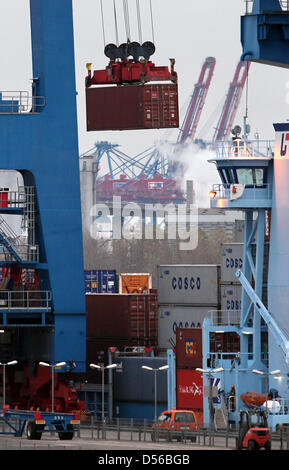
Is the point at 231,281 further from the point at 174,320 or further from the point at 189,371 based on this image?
the point at 189,371

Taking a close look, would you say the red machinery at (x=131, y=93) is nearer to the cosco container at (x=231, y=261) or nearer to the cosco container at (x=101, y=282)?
the cosco container at (x=231, y=261)

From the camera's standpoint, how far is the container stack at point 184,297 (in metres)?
73.4

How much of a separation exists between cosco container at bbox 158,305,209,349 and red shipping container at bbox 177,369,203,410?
489cm

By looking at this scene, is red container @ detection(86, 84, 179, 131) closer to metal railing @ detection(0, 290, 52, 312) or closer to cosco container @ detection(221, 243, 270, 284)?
cosco container @ detection(221, 243, 270, 284)

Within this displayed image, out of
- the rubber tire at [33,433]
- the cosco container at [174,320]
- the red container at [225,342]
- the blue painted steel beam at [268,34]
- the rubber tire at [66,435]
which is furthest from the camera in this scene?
the cosco container at [174,320]

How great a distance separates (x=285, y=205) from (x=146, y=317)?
16.7 meters

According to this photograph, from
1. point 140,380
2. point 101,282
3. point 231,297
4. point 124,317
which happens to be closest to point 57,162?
point 231,297

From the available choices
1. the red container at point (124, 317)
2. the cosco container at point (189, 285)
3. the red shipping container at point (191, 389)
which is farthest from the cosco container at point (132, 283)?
the red shipping container at point (191, 389)

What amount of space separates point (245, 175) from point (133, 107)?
10765mm

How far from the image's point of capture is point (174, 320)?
246 feet

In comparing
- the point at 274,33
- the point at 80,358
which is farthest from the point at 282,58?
the point at 80,358

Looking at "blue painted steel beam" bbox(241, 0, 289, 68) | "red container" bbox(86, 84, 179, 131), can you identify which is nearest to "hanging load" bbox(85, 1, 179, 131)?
"red container" bbox(86, 84, 179, 131)

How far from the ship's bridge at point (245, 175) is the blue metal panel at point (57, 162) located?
6517 mm

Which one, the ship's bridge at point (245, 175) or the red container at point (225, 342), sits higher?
the ship's bridge at point (245, 175)
